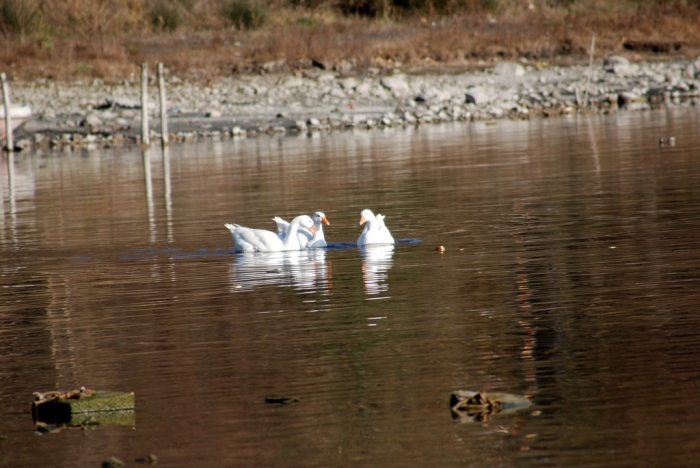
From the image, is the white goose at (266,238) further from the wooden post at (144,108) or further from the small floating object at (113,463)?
the wooden post at (144,108)

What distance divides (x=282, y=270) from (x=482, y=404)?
6.84 m

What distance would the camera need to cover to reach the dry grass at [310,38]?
144 ft

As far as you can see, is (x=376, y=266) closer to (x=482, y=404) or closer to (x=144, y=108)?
(x=482, y=404)

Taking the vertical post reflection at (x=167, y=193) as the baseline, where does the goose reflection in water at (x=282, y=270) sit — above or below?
below

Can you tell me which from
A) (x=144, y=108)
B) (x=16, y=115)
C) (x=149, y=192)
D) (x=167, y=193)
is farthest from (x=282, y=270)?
(x=16, y=115)

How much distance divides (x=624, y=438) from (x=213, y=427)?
7.92ft

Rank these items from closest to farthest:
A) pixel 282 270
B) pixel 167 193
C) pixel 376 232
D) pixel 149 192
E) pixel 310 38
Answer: pixel 282 270, pixel 376 232, pixel 167 193, pixel 149 192, pixel 310 38

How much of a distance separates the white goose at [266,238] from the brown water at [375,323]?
32cm

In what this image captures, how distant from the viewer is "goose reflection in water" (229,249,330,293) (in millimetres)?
13047

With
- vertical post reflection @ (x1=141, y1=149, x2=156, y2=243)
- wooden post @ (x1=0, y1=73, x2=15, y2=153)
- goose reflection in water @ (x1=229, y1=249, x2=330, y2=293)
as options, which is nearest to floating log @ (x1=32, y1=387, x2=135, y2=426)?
goose reflection in water @ (x1=229, y1=249, x2=330, y2=293)

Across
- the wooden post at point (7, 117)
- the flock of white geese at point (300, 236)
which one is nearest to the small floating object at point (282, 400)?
the flock of white geese at point (300, 236)

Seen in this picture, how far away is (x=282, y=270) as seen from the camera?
1432 centimetres

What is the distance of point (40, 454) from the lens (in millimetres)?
7367

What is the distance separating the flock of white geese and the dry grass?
27716 mm
